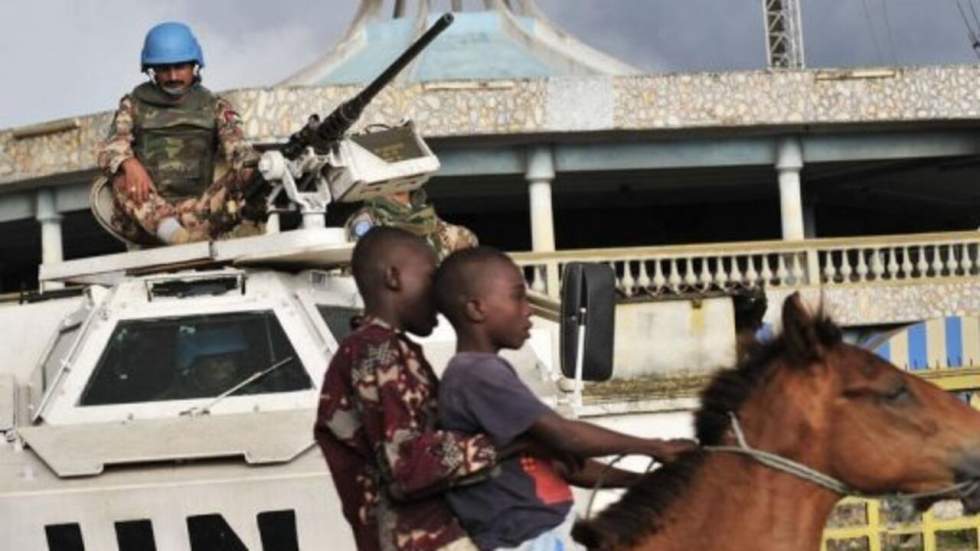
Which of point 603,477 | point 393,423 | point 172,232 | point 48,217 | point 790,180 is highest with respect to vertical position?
point 48,217

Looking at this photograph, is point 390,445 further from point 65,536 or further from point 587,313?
point 65,536

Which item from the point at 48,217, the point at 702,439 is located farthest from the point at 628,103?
the point at 702,439

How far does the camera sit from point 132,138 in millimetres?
9039

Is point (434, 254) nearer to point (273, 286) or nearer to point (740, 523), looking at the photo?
point (740, 523)

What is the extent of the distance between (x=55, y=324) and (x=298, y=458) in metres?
2.66

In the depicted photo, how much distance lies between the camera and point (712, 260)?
79.5 feet

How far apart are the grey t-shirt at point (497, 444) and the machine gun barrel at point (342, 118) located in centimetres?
344

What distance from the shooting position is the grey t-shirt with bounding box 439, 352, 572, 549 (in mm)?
4684

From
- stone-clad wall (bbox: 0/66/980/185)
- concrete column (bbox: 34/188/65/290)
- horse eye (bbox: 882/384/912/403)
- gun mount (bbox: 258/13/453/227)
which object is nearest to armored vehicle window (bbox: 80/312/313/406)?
gun mount (bbox: 258/13/453/227)

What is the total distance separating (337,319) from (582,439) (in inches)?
134

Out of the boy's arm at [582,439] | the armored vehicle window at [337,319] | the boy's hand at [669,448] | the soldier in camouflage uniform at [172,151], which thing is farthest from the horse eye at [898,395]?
the soldier in camouflage uniform at [172,151]

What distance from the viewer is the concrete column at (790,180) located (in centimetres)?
2775

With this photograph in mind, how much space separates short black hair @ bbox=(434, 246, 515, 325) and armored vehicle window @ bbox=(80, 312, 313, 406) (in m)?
2.71

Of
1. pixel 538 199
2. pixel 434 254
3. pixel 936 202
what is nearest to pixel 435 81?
pixel 538 199
